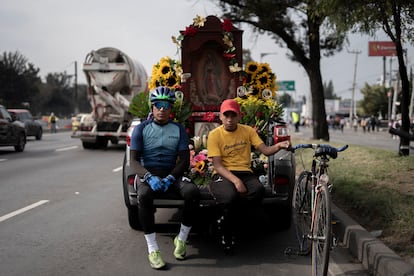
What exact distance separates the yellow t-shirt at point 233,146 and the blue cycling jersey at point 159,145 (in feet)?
1.08

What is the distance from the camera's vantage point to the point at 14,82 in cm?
5947

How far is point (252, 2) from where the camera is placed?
1622cm

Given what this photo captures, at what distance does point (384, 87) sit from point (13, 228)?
245 ft

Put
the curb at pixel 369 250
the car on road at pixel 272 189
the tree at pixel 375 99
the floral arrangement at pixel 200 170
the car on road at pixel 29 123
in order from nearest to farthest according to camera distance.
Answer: the curb at pixel 369 250, the car on road at pixel 272 189, the floral arrangement at pixel 200 170, the car on road at pixel 29 123, the tree at pixel 375 99

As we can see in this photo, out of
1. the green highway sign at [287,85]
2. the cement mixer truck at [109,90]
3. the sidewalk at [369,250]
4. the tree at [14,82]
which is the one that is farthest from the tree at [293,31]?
the tree at [14,82]

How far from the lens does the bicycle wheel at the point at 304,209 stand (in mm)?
5027

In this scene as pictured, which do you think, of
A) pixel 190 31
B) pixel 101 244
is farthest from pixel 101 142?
pixel 101 244

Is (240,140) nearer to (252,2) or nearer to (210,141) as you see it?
(210,141)

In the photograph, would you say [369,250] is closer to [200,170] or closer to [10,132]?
[200,170]

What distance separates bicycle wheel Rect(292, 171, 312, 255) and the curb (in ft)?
1.72

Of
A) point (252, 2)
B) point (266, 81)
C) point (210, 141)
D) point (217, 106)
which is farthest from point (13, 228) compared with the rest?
point (252, 2)

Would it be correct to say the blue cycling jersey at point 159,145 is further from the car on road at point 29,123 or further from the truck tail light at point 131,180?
the car on road at point 29,123

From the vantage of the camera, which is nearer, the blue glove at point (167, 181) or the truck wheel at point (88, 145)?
the blue glove at point (167, 181)

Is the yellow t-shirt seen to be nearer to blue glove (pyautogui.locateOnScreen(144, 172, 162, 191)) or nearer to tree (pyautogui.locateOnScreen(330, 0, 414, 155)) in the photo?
blue glove (pyautogui.locateOnScreen(144, 172, 162, 191))
